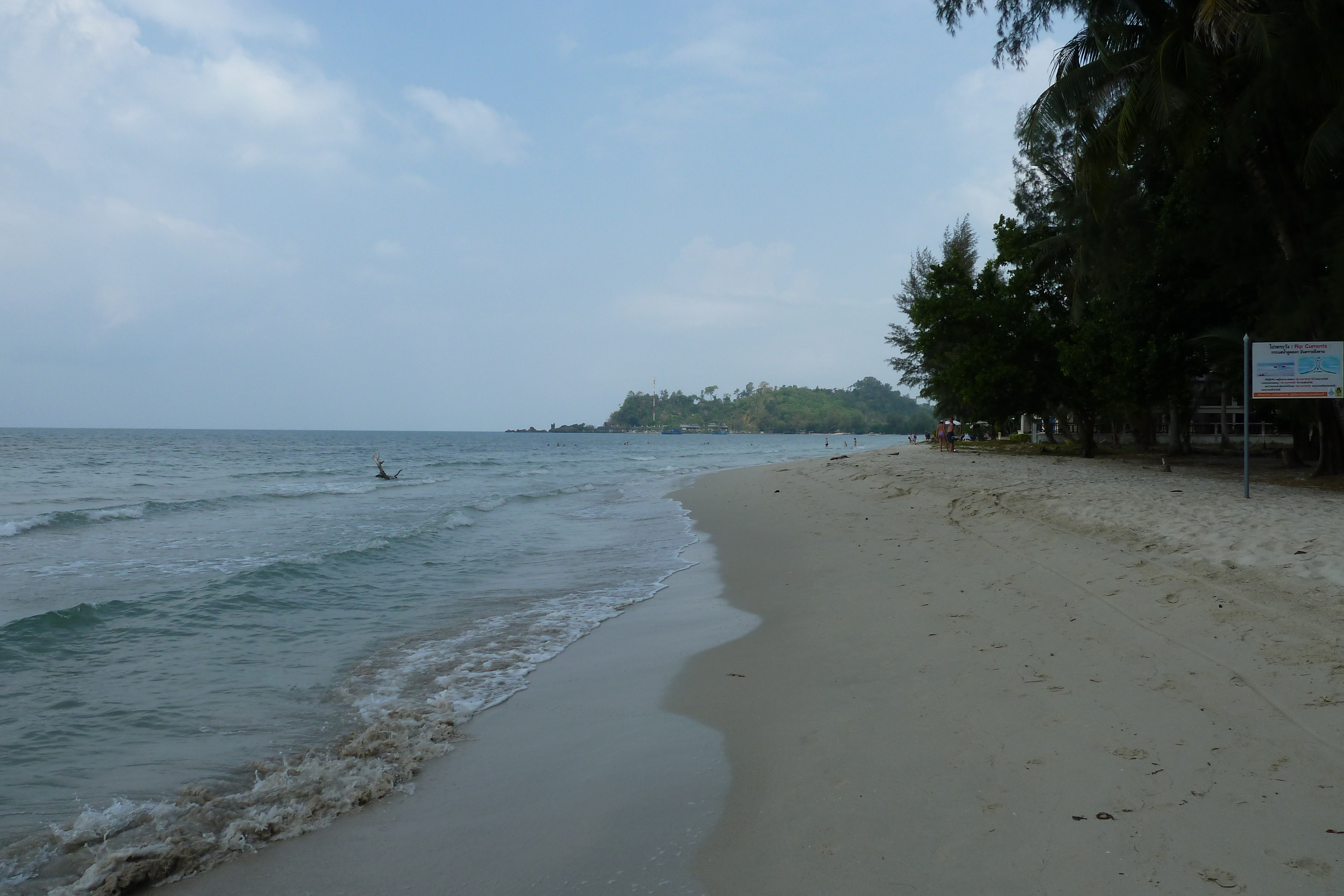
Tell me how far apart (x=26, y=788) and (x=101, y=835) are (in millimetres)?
958

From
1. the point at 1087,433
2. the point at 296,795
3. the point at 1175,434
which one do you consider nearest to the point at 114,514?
the point at 296,795

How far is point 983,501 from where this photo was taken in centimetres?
1254

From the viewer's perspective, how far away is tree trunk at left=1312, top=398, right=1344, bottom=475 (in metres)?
14.4

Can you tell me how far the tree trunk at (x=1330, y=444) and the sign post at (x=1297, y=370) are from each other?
16.0 ft

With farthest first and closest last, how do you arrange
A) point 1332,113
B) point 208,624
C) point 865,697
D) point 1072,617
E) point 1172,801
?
point 1332,113
point 208,624
point 1072,617
point 865,697
point 1172,801

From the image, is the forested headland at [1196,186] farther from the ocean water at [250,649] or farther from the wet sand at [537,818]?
the wet sand at [537,818]

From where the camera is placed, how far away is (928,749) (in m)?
3.87

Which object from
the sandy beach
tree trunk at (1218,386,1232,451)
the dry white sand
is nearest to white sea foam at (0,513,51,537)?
the sandy beach

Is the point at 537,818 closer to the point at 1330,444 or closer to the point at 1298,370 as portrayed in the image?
the point at 1298,370

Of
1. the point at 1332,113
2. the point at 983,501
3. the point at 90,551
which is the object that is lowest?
the point at 90,551

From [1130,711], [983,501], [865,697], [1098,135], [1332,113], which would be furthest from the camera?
[1098,135]

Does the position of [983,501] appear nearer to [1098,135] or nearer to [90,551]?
[1098,135]

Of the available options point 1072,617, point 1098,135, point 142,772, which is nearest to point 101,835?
point 142,772

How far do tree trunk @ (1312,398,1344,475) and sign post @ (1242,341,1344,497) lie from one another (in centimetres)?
488
